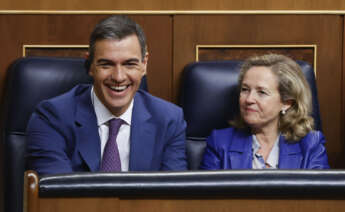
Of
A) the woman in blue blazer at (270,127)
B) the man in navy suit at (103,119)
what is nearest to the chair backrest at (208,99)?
the woman in blue blazer at (270,127)

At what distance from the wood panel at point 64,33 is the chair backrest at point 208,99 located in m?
0.23

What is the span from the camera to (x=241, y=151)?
1.56m

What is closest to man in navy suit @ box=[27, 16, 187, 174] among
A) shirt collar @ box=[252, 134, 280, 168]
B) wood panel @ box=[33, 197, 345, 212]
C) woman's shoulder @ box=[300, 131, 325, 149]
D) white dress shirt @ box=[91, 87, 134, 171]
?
white dress shirt @ box=[91, 87, 134, 171]

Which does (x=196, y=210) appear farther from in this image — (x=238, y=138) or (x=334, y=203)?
(x=238, y=138)

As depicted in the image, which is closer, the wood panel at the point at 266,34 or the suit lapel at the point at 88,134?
the suit lapel at the point at 88,134

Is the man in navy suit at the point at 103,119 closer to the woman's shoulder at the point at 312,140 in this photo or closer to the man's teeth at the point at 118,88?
the man's teeth at the point at 118,88

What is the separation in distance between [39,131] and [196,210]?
0.85m

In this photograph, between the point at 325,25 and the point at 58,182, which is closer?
the point at 58,182

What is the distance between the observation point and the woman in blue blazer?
5.09 feet

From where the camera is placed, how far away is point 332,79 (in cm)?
186

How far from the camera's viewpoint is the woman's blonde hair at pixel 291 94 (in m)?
1.58
